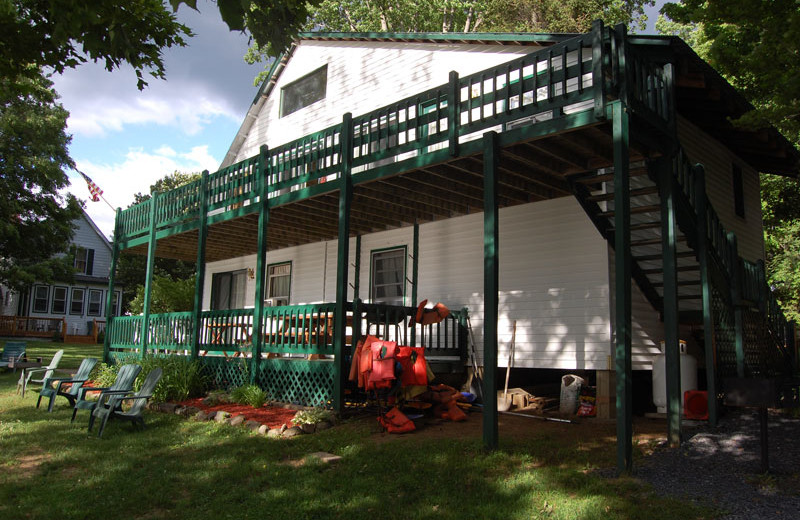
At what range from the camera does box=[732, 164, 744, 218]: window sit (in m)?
13.5

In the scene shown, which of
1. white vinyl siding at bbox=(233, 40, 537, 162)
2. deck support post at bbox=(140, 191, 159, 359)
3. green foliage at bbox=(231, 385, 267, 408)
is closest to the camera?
green foliage at bbox=(231, 385, 267, 408)

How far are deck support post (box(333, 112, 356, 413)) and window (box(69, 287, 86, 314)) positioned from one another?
33.2 m

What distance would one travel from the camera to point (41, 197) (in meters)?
24.9

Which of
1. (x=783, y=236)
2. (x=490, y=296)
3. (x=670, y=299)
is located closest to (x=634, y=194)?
(x=670, y=299)

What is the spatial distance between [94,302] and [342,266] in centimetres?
3421

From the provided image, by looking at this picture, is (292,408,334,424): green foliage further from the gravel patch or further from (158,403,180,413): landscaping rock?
the gravel patch

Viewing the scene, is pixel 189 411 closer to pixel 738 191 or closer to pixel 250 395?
pixel 250 395

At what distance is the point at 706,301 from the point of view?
8.16 metres

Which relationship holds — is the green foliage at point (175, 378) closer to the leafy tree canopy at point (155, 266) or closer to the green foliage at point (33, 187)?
the green foliage at point (33, 187)

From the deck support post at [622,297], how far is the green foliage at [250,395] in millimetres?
6319

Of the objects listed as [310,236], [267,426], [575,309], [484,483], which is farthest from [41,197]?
[484,483]

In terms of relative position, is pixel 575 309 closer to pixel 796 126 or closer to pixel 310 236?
pixel 796 126

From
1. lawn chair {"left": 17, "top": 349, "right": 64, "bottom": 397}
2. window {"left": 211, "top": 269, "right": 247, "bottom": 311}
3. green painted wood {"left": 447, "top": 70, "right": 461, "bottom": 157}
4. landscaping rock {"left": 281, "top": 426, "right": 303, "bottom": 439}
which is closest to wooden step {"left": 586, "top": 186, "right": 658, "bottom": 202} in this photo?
green painted wood {"left": 447, "top": 70, "right": 461, "bottom": 157}

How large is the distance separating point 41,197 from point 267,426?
855 inches
